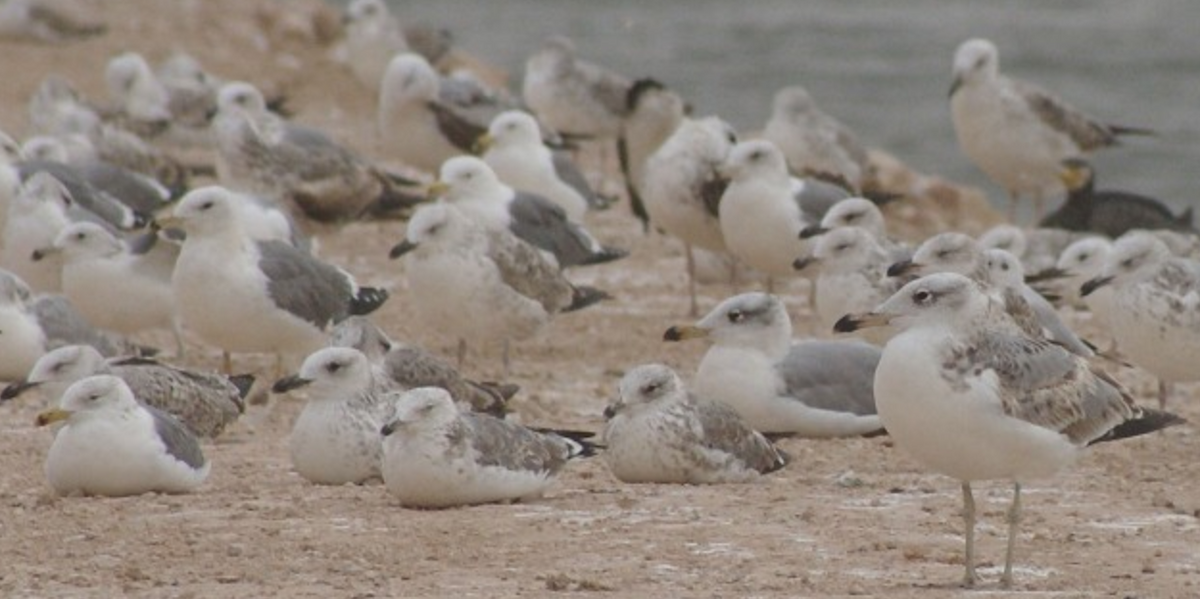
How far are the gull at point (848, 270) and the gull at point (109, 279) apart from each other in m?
3.06

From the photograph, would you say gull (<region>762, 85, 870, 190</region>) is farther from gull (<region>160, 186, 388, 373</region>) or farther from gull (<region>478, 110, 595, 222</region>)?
gull (<region>160, 186, 388, 373</region>)

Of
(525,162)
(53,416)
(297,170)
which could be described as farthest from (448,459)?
(525,162)

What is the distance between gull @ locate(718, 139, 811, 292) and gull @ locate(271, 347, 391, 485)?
4.62m

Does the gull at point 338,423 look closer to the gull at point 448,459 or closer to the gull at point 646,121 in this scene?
the gull at point 448,459

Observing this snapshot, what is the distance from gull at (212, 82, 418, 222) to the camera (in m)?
15.8

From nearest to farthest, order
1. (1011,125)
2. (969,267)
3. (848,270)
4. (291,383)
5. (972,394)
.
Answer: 1. (972,394)
2. (291,383)
3. (969,267)
4. (848,270)
5. (1011,125)

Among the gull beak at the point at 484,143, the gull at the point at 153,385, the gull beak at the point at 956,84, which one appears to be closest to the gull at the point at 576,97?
the gull beak at the point at 956,84

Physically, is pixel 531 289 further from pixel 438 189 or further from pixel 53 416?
pixel 53 416

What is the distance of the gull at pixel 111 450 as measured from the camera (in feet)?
32.7

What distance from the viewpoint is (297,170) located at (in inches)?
627

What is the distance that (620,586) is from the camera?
27.5ft

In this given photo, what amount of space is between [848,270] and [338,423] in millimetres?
3630

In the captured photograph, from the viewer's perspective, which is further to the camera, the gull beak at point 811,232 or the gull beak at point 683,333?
the gull beak at point 811,232

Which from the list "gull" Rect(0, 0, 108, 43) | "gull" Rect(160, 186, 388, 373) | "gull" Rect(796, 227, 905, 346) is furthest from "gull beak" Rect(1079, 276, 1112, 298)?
"gull" Rect(0, 0, 108, 43)
